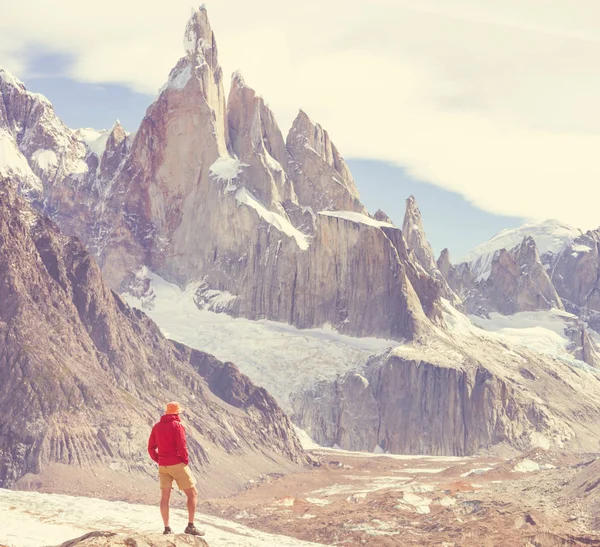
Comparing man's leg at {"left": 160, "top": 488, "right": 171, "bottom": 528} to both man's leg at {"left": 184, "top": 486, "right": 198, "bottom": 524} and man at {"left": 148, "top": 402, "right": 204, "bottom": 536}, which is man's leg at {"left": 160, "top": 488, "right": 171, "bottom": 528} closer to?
man at {"left": 148, "top": 402, "right": 204, "bottom": 536}

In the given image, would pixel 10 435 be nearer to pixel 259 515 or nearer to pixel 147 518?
pixel 259 515

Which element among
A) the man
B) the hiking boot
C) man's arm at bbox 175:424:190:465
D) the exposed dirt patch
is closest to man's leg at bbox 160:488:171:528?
the man

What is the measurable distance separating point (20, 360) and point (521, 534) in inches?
3333

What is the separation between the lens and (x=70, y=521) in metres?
95.3

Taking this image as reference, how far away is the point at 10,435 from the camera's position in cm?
17425

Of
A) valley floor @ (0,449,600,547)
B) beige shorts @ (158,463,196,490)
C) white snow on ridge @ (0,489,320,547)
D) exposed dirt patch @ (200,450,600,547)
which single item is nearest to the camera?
beige shorts @ (158,463,196,490)

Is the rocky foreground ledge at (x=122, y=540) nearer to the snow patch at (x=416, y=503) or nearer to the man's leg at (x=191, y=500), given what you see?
the man's leg at (x=191, y=500)

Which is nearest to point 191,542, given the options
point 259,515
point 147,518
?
point 147,518

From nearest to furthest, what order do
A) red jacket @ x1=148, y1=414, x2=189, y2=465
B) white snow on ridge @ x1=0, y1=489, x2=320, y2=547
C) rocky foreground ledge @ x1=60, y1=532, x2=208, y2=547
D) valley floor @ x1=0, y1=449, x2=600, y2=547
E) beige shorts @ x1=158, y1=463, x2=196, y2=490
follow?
rocky foreground ledge @ x1=60, y1=532, x2=208, y2=547
red jacket @ x1=148, y1=414, x2=189, y2=465
beige shorts @ x1=158, y1=463, x2=196, y2=490
white snow on ridge @ x1=0, y1=489, x2=320, y2=547
valley floor @ x1=0, y1=449, x2=600, y2=547

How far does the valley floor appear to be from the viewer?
102688 mm

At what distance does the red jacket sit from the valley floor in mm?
32934

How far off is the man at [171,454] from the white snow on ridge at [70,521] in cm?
1042

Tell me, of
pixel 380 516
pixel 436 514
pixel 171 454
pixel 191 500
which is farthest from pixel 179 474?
pixel 380 516

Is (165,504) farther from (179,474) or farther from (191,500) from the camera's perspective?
(179,474)
